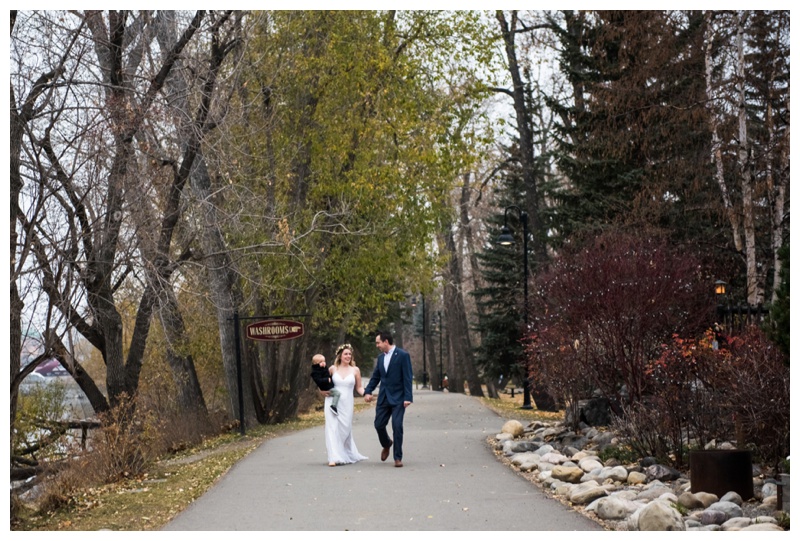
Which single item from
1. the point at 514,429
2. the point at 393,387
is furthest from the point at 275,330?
the point at 393,387

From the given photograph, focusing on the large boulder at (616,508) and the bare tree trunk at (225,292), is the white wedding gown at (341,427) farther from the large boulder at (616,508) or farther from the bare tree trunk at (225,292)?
the bare tree trunk at (225,292)

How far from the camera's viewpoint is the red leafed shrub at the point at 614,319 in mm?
16781

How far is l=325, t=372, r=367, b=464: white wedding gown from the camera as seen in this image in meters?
14.6

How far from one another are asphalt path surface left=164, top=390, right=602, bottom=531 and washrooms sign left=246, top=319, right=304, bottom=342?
13.8 ft

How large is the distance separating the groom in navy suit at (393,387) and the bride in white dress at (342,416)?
36cm

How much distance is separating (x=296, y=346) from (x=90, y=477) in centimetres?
1330

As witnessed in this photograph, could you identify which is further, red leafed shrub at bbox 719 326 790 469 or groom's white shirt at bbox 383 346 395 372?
groom's white shirt at bbox 383 346 395 372

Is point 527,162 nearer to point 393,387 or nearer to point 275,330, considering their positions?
point 275,330

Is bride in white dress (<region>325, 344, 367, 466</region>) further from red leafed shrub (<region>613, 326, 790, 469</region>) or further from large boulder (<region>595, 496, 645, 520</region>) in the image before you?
large boulder (<region>595, 496, 645, 520</region>)

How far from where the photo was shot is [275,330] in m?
21.8

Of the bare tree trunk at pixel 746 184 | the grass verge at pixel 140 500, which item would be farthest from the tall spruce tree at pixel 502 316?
the grass verge at pixel 140 500

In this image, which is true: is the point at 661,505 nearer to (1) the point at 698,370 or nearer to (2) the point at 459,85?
(1) the point at 698,370

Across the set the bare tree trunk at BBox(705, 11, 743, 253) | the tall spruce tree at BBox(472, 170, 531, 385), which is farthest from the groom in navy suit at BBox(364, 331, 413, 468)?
the tall spruce tree at BBox(472, 170, 531, 385)

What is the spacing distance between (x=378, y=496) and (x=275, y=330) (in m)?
10.8
